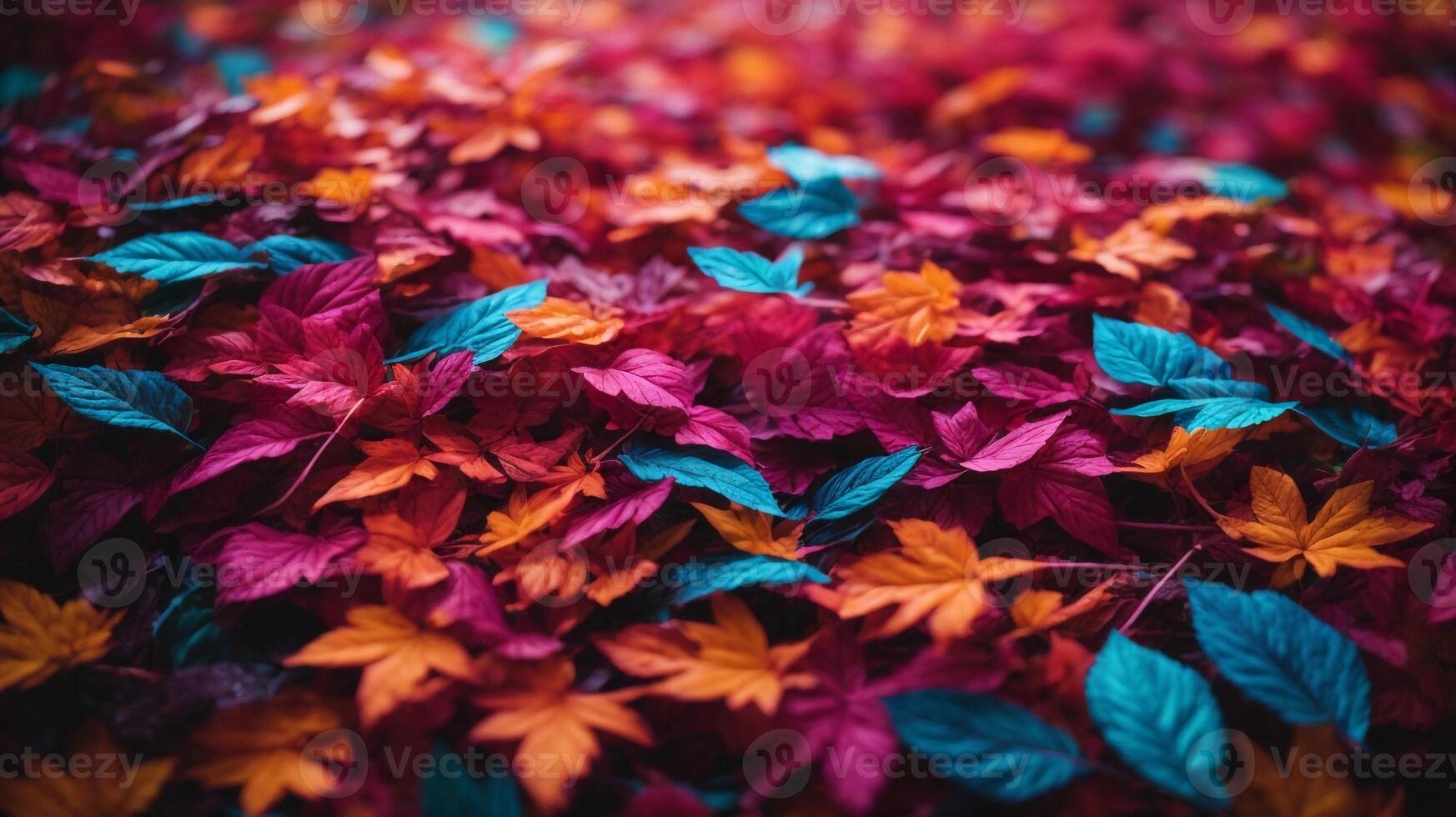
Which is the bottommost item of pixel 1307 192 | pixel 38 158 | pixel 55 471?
pixel 55 471

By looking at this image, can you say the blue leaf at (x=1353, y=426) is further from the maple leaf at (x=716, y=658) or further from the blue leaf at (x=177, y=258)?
the blue leaf at (x=177, y=258)

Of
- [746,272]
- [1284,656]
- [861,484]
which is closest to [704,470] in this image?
[861,484]

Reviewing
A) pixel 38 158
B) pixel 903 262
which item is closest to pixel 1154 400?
pixel 903 262

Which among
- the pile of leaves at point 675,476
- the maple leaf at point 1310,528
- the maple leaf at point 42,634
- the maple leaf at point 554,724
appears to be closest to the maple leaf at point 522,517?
the pile of leaves at point 675,476

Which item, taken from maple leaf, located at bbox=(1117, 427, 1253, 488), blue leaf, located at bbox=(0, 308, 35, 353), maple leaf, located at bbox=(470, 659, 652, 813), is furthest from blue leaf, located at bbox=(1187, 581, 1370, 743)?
blue leaf, located at bbox=(0, 308, 35, 353)

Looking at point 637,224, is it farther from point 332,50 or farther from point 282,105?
point 332,50

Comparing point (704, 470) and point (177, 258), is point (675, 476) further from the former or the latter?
point (177, 258)

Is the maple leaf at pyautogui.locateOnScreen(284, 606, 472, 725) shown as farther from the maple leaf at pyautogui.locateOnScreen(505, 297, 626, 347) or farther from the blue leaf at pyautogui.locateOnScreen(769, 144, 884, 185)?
the blue leaf at pyautogui.locateOnScreen(769, 144, 884, 185)
